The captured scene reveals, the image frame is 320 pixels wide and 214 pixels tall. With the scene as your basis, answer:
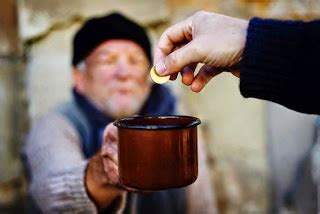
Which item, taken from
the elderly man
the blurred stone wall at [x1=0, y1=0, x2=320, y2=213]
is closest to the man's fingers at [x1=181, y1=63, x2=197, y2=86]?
the elderly man

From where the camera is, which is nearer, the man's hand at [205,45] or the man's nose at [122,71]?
the man's hand at [205,45]

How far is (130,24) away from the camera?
2256mm

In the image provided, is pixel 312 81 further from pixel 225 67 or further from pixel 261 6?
pixel 261 6

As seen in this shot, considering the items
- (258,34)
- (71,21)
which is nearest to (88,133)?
(71,21)

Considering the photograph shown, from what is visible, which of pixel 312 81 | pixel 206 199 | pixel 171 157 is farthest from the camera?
pixel 206 199

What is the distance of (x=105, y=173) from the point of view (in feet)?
4.83

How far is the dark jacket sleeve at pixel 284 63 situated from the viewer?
37.4 inches

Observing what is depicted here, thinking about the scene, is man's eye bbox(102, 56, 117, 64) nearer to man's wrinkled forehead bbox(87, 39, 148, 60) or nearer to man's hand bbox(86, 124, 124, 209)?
man's wrinkled forehead bbox(87, 39, 148, 60)

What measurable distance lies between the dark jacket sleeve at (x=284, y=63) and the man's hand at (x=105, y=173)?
1.70ft

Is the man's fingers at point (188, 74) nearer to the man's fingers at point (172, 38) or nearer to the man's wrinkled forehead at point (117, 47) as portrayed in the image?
the man's fingers at point (172, 38)

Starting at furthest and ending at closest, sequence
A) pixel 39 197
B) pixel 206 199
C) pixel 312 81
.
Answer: pixel 206 199
pixel 39 197
pixel 312 81

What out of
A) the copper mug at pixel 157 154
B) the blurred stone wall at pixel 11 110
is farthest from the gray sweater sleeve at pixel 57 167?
the copper mug at pixel 157 154

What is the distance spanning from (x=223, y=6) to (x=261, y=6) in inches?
6.7

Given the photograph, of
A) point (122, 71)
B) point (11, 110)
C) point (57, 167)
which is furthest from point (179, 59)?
point (11, 110)
